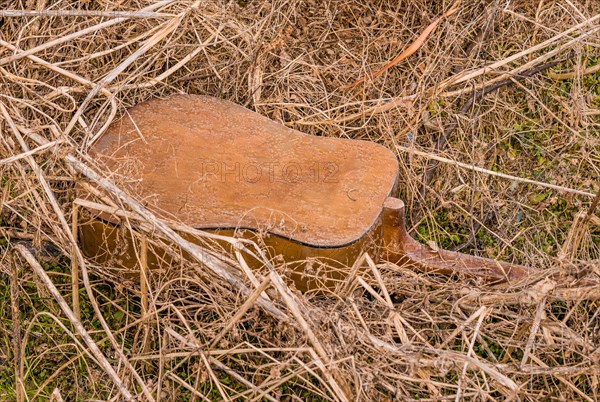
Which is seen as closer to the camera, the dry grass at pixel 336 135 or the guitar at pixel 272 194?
the dry grass at pixel 336 135

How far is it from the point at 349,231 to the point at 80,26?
1196 mm

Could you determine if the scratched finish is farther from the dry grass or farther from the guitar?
the dry grass

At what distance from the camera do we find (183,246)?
6.37 ft

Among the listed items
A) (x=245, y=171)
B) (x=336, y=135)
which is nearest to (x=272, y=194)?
(x=245, y=171)

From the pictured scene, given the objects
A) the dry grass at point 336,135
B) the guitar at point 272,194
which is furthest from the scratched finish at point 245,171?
the dry grass at point 336,135

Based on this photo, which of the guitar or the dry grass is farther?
the guitar

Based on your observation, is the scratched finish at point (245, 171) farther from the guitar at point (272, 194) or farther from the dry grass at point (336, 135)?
the dry grass at point (336, 135)

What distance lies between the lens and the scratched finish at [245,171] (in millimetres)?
2193

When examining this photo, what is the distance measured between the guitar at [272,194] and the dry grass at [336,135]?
0.07 m

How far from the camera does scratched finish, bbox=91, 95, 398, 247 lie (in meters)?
2.19

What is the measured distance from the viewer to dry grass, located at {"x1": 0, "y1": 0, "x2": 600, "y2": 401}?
1923 millimetres

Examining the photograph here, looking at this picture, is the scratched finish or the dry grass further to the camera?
the scratched finish

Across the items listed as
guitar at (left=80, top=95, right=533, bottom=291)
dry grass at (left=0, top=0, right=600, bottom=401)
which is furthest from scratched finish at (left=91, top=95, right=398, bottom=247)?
dry grass at (left=0, top=0, right=600, bottom=401)

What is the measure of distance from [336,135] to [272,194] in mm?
596
